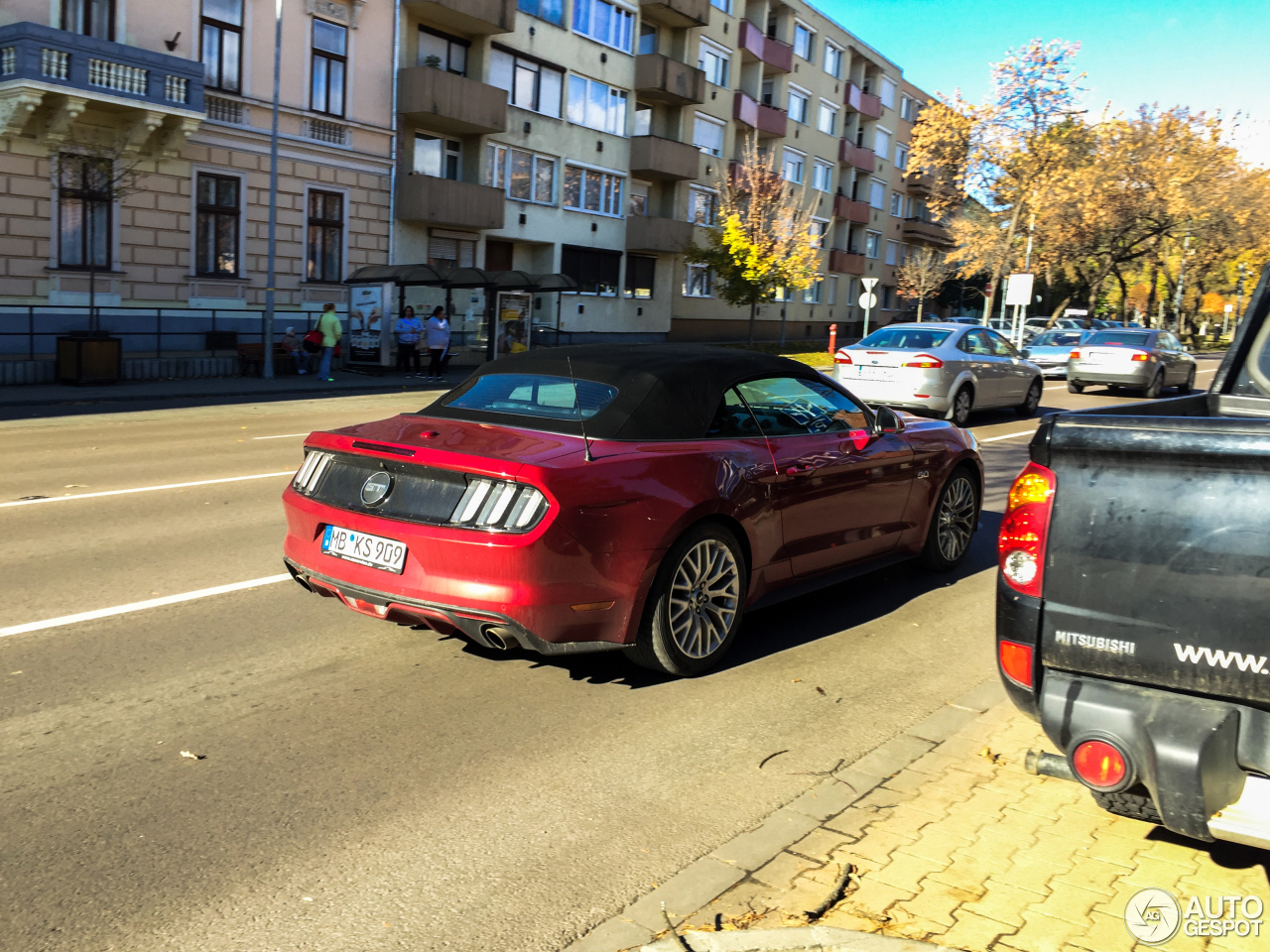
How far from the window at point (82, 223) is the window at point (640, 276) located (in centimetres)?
2210

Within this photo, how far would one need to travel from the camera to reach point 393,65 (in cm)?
3034

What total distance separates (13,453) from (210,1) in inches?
682

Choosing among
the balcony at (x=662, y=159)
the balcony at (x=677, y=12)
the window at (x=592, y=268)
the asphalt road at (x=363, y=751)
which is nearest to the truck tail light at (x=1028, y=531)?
the asphalt road at (x=363, y=751)

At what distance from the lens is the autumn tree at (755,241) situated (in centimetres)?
4078

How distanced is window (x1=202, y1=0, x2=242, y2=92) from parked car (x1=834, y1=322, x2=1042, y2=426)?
17085mm

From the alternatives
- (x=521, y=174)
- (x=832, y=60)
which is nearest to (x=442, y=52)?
(x=521, y=174)

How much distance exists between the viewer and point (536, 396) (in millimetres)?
5566

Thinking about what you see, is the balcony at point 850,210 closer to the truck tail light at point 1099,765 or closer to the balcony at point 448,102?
the balcony at point 448,102

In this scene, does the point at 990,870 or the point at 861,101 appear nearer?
the point at 990,870

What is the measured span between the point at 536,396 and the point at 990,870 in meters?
3.11

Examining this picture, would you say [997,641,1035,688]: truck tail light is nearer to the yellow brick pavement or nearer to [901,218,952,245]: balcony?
the yellow brick pavement


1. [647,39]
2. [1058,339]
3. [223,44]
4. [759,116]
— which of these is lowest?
[1058,339]

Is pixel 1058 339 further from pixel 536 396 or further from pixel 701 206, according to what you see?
pixel 536 396

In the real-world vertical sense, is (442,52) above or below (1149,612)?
above
